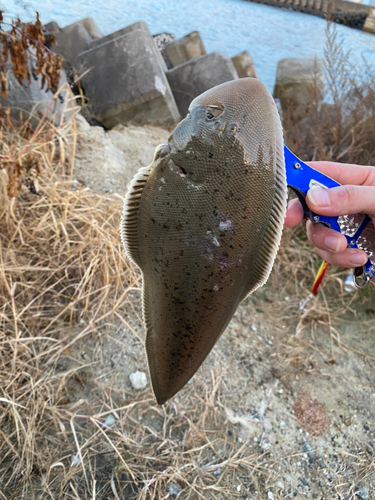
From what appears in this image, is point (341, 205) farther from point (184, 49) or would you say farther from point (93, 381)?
point (184, 49)

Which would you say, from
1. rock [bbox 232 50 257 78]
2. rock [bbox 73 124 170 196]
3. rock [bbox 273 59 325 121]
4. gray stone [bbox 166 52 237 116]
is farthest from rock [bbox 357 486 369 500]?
rock [bbox 232 50 257 78]

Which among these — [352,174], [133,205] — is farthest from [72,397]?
[352,174]

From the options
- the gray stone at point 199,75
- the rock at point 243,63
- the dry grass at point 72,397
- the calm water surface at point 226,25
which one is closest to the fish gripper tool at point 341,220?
the dry grass at point 72,397

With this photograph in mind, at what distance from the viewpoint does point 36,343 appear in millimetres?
2500

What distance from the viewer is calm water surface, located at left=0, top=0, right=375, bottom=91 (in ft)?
27.0

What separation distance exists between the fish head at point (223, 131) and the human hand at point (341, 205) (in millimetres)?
355

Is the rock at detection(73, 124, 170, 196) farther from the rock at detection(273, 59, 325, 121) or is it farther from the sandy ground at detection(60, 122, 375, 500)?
the rock at detection(273, 59, 325, 121)

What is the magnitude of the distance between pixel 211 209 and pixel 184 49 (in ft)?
27.4

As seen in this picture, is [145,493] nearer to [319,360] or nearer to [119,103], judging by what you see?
[319,360]

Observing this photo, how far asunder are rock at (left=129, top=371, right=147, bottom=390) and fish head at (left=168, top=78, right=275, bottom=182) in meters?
1.72

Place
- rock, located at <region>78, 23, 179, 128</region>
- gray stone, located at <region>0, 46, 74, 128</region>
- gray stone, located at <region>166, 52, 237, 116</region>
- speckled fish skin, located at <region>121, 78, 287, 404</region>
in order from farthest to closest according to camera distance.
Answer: gray stone, located at <region>166, 52, 237, 116</region> → rock, located at <region>78, 23, 179, 128</region> → gray stone, located at <region>0, 46, 74, 128</region> → speckled fish skin, located at <region>121, 78, 287, 404</region>

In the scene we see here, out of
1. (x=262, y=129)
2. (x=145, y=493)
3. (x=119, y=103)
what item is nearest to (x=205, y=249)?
(x=262, y=129)

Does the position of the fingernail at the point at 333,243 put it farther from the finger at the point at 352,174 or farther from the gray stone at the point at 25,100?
the gray stone at the point at 25,100

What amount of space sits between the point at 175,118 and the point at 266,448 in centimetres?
520
